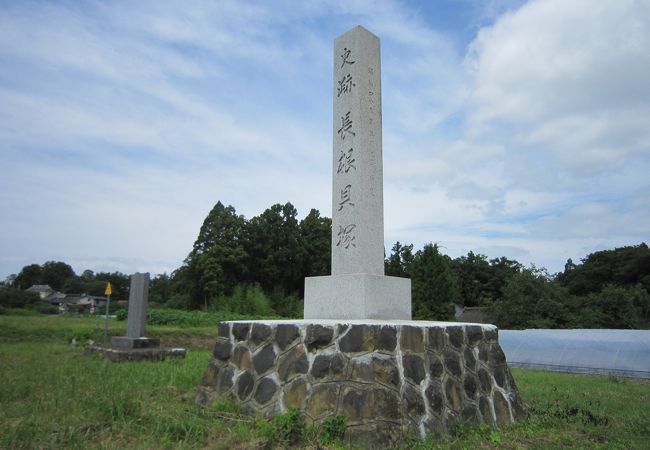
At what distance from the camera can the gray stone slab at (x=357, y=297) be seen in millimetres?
4852

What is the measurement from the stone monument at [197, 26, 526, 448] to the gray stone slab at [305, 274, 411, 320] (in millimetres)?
13

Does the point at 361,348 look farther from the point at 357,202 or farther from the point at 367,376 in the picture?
the point at 357,202

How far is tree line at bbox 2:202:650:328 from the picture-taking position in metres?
21.1

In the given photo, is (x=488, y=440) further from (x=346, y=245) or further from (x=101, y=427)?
(x=101, y=427)

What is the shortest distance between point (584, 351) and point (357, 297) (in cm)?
932

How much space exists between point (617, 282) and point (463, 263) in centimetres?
1341

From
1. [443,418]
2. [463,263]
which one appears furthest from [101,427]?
[463,263]

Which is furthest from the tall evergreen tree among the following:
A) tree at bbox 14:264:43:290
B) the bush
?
tree at bbox 14:264:43:290

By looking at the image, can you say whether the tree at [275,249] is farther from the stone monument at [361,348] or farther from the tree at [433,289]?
the stone monument at [361,348]

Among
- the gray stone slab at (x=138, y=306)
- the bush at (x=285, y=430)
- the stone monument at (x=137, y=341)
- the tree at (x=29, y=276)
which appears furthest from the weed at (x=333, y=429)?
the tree at (x=29, y=276)

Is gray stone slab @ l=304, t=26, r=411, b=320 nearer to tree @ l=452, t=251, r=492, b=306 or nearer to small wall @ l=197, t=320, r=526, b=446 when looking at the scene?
small wall @ l=197, t=320, r=526, b=446

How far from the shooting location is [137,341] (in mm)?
9859

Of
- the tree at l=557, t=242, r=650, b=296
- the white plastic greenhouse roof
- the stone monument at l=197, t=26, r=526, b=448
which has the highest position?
the tree at l=557, t=242, r=650, b=296

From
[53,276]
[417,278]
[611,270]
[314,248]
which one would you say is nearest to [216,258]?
[314,248]
